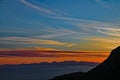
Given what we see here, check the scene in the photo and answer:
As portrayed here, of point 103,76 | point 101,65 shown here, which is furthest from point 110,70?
point 101,65

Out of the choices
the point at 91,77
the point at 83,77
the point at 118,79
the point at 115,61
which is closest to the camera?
the point at 118,79

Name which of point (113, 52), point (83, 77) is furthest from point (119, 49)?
point (83, 77)

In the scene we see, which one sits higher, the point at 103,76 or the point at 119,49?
the point at 119,49

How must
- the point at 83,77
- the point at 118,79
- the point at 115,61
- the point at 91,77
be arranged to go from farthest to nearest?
1. the point at 83,77
2. the point at 91,77
3. the point at 115,61
4. the point at 118,79

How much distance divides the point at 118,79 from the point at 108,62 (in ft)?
→ 63.2

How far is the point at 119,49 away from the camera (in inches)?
6481

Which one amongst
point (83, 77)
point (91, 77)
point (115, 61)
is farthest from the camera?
point (83, 77)

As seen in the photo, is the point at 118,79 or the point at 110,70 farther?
the point at 110,70

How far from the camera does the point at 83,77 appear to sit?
7618 inches

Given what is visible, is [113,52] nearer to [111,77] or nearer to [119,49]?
[119,49]

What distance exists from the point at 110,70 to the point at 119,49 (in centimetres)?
1188

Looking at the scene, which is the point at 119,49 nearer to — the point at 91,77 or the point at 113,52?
the point at 113,52

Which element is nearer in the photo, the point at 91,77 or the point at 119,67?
the point at 119,67

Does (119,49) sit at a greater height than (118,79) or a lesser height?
A: greater
